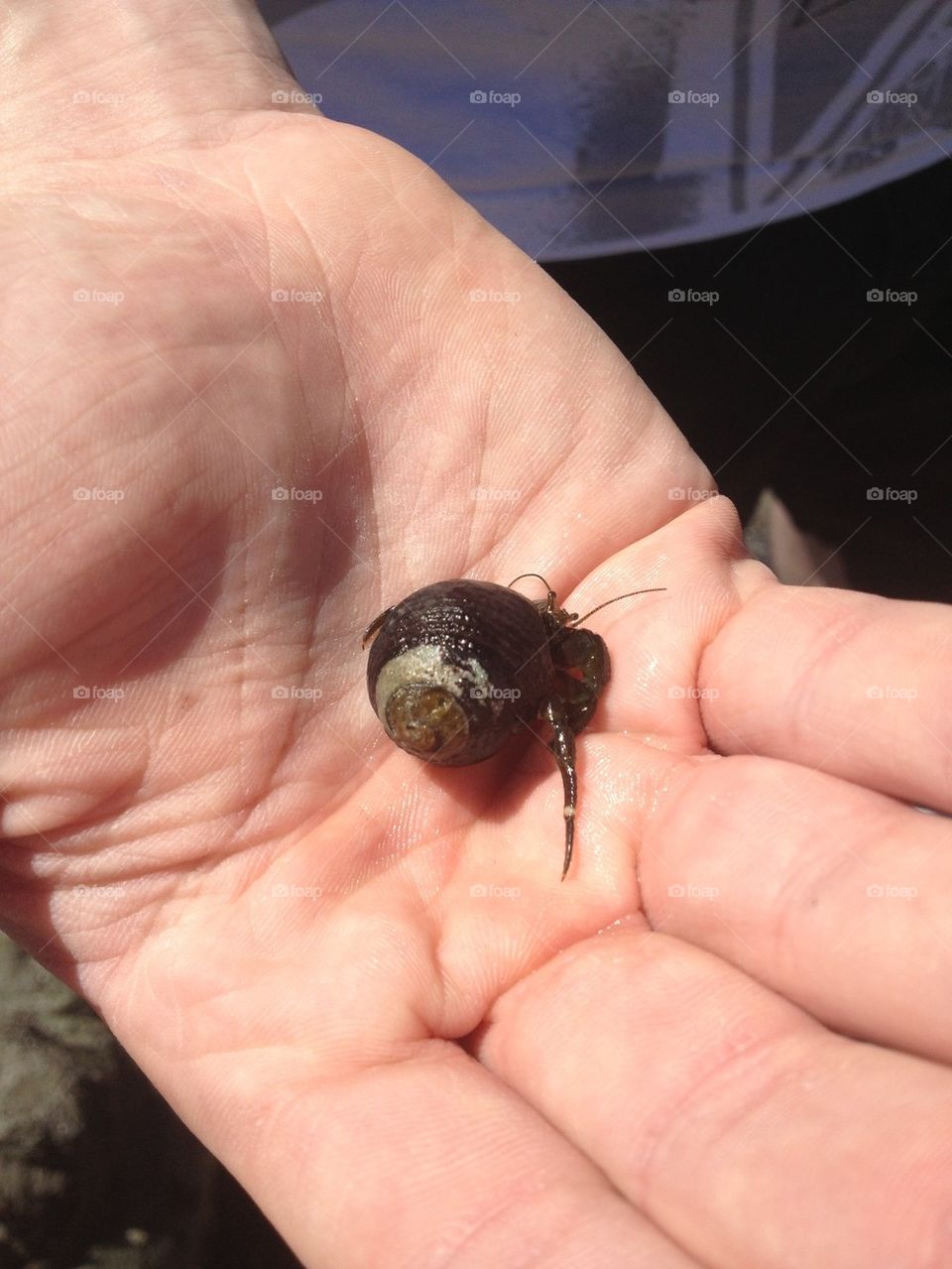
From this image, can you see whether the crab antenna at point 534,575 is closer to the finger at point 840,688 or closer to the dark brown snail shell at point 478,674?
the dark brown snail shell at point 478,674

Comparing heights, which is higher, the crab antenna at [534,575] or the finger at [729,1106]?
the crab antenna at [534,575]

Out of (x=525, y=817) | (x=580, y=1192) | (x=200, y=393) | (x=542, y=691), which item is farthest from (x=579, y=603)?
(x=580, y=1192)

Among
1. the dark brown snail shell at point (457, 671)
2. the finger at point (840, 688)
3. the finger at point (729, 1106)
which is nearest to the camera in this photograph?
the finger at point (729, 1106)

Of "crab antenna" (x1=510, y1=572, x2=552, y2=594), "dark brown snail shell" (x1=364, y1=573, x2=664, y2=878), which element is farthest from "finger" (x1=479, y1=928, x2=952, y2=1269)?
"crab antenna" (x1=510, y1=572, x2=552, y2=594)

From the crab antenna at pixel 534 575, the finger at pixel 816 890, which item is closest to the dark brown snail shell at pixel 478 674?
the crab antenna at pixel 534 575

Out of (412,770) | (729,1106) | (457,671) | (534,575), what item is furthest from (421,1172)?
(534,575)

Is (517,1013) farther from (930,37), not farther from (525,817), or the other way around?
(930,37)
